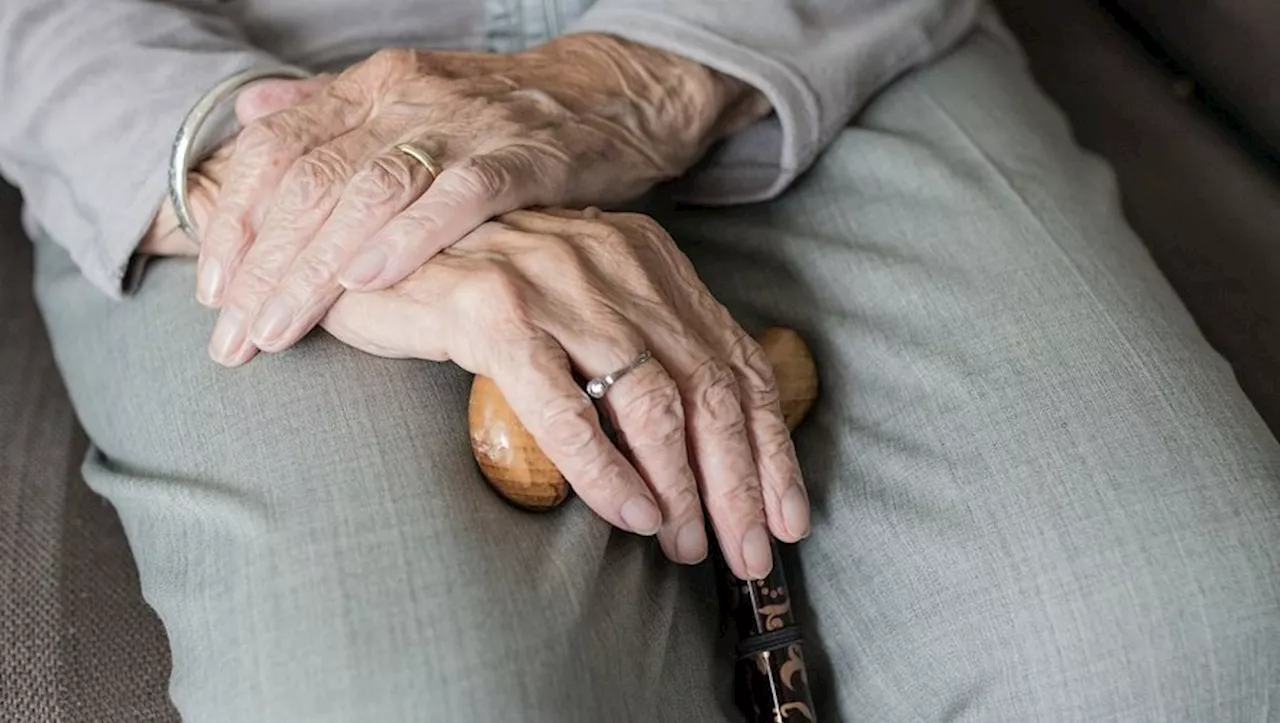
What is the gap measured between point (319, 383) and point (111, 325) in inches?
7.8

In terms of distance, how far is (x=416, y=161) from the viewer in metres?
0.67

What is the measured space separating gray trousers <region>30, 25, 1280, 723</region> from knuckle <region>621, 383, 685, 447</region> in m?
0.05

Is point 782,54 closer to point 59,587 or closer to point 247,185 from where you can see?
point 247,185

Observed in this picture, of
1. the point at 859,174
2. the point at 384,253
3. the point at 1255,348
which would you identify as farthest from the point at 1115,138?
the point at 384,253

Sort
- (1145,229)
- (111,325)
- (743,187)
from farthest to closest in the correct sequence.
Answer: (1145,229) → (743,187) → (111,325)

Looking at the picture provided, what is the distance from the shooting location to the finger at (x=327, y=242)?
65cm

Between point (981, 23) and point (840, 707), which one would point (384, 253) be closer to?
point (840, 707)

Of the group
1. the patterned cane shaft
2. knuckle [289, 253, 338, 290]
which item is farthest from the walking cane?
knuckle [289, 253, 338, 290]

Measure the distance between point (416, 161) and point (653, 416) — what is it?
0.20 metres

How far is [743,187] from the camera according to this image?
859 millimetres

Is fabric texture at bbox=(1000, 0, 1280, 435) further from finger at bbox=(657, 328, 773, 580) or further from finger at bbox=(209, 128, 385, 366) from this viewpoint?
finger at bbox=(209, 128, 385, 366)

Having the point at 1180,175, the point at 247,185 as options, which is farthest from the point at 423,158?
the point at 1180,175

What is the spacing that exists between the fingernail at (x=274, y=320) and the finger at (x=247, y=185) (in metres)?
0.05

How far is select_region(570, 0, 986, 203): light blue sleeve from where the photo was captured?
81 cm
